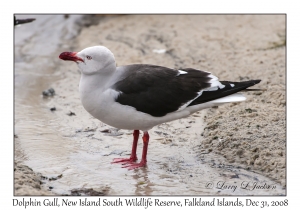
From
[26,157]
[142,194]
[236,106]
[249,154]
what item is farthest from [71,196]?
[236,106]

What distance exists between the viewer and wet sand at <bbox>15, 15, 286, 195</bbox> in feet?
21.3

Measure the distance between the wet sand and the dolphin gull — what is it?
0.54 meters

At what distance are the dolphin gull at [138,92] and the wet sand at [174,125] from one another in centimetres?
54

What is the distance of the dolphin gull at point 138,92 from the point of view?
670 centimetres

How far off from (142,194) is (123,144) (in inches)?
67.6

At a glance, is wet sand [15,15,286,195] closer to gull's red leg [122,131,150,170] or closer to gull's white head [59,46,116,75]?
gull's red leg [122,131,150,170]

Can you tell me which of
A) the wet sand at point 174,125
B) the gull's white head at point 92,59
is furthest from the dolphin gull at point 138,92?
the wet sand at point 174,125

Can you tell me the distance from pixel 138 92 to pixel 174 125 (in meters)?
1.58

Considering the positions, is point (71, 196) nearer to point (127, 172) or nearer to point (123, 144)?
point (127, 172)

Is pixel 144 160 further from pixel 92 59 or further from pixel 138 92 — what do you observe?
pixel 92 59

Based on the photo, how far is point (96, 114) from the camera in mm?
6742

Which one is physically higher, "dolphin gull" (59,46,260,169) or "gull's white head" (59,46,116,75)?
"gull's white head" (59,46,116,75)

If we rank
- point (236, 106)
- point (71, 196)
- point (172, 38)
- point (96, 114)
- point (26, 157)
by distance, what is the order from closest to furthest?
point (71, 196)
point (96, 114)
point (26, 157)
point (236, 106)
point (172, 38)

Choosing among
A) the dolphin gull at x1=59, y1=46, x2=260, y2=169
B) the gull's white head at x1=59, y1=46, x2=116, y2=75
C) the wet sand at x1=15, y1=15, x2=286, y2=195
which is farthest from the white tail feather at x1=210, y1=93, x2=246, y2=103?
the gull's white head at x1=59, y1=46, x2=116, y2=75
